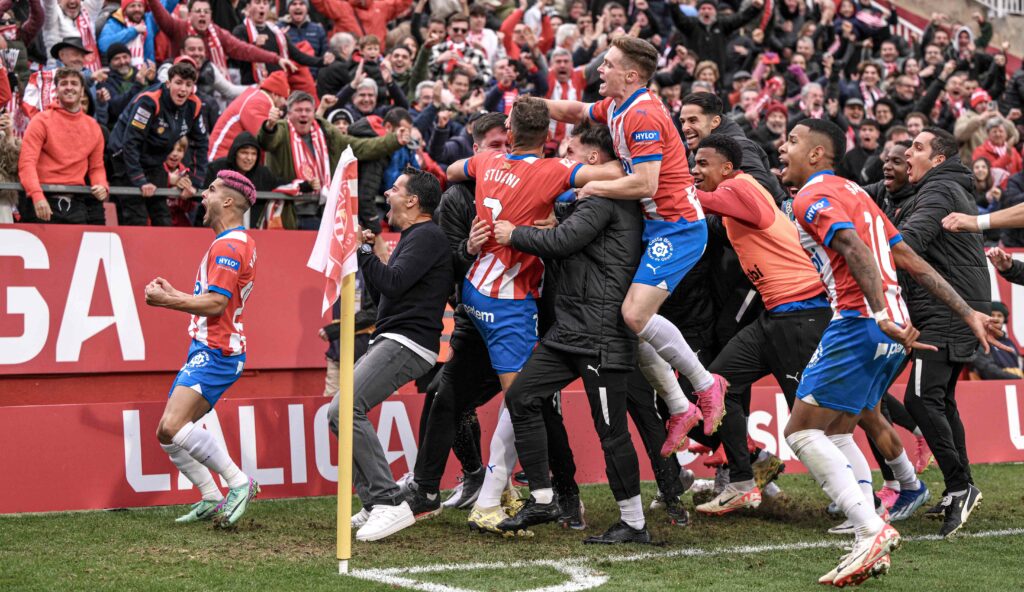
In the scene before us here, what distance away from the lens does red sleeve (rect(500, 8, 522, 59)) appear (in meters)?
17.1

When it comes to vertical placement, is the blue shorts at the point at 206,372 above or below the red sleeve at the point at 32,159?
below

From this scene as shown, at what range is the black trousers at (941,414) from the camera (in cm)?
762

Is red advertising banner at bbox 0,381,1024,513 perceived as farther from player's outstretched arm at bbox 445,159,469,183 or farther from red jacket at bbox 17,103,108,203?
red jacket at bbox 17,103,108,203

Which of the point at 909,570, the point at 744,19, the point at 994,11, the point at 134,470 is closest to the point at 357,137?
the point at 134,470

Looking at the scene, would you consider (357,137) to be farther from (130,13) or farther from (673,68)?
(673,68)

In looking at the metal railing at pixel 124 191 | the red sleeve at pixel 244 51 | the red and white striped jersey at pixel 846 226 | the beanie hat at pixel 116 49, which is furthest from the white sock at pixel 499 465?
the red sleeve at pixel 244 51

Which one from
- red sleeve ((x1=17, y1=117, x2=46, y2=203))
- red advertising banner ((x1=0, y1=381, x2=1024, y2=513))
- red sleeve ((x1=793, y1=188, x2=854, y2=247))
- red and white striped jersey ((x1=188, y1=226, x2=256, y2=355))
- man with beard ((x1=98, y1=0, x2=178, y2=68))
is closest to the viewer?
red sleeve ((x1=793, y1=188, x2=854, y2=247))

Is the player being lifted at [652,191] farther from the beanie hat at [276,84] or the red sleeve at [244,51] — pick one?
the red sleeve at [244,51]

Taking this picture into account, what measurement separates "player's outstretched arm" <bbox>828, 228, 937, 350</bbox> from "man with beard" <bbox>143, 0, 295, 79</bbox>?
8892 millimetres

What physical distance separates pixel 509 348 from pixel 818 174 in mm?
2094

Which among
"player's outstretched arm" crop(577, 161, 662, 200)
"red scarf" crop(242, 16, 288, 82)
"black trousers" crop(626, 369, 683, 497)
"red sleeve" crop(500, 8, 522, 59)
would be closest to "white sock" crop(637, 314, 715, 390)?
"black trousers" crop(626, 369, 683, 497)

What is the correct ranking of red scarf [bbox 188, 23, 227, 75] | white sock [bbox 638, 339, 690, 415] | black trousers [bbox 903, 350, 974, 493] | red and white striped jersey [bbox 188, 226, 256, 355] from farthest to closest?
red scarf [bbox 188, 23, 227, 75] → black trousers [bbox 903, 350, 974, 493] → white sock [bbox 638, 339, 690, 415] → red and white striped jersey [bbox 188, 226, 256, 355]

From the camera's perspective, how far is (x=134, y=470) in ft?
27.2

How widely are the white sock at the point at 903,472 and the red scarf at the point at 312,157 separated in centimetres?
597
